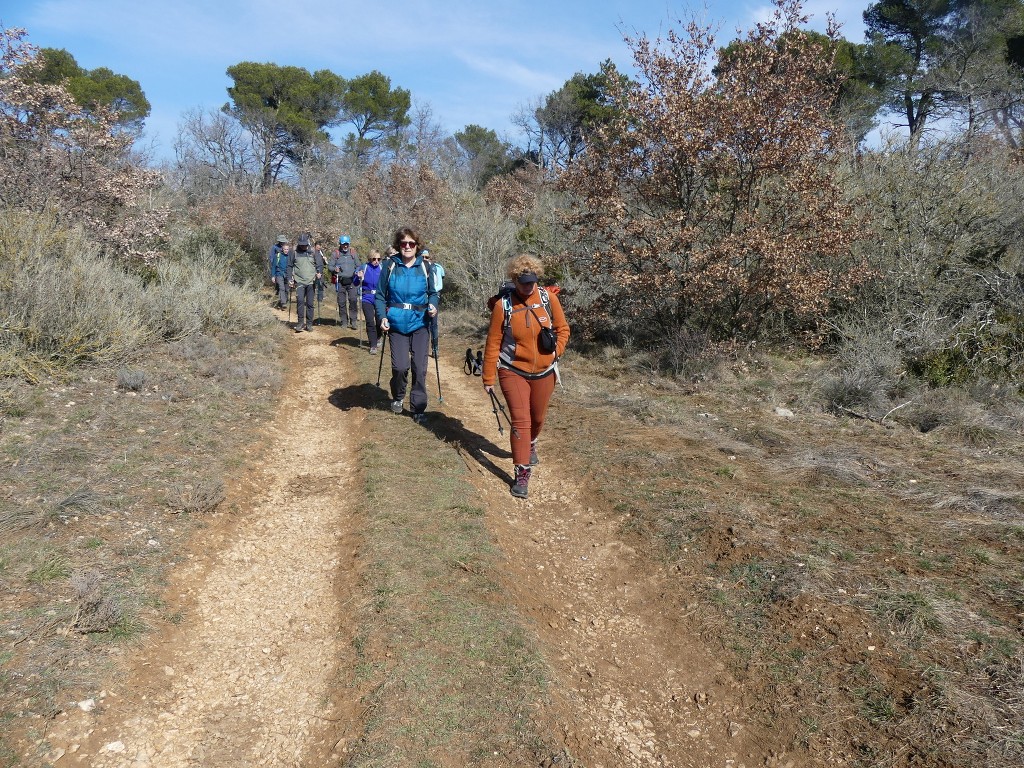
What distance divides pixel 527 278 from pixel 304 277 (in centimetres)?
976

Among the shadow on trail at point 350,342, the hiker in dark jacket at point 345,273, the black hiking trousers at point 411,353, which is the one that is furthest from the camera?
the hiker in dark jacket at point 345,273

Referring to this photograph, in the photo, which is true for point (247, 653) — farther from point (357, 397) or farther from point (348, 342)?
point (348, 342)

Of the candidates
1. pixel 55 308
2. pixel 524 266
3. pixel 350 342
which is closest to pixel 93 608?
pixel 524 266

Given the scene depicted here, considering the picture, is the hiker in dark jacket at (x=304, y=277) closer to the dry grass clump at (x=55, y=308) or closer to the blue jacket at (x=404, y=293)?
the dry grass clump at (x=55, y=308)

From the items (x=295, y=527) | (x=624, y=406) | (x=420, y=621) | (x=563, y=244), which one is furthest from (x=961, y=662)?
(x=563, y=244)

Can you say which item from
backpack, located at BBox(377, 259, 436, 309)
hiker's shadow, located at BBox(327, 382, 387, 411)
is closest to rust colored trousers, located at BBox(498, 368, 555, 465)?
backpack, located at BBox(377, 259, 436, 309)

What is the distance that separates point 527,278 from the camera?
548cm

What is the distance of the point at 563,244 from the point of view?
594 inches

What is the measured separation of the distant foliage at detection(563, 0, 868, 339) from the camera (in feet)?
30.6

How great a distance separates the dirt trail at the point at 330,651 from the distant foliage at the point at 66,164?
863 centimetres

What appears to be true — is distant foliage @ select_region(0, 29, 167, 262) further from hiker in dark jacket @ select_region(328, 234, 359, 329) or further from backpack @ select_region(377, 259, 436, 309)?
backpack @ select_region(377, 259, 436, 309)

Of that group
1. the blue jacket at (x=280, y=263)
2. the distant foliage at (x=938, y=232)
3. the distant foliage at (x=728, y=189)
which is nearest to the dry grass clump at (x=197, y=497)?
the distant foliage at (x=728, y=189)

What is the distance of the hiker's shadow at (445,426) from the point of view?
6906 millimetres

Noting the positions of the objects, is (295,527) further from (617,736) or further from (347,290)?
(347,290)
